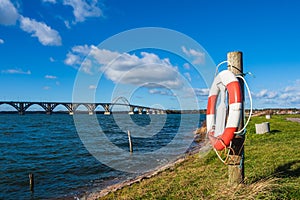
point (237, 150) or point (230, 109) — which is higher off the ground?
point (230, 109)

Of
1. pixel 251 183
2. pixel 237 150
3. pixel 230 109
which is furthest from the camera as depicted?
pixel 251 183

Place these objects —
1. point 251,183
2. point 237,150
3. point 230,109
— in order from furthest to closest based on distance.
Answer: point 251,183, point 237,150, point 230,109

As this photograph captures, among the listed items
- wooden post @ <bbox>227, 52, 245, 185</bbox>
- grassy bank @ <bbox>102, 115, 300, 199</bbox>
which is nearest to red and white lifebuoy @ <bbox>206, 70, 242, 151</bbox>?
wooden post @ <bbox>227, 52, 245, 185</bbox>

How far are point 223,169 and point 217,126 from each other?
9.56 ft

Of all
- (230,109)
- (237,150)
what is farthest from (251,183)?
(230,109)

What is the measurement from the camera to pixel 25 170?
47.0 ft

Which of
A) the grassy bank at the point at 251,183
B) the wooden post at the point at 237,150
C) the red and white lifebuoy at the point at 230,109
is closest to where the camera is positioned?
the grassy bank at the point at 251,183

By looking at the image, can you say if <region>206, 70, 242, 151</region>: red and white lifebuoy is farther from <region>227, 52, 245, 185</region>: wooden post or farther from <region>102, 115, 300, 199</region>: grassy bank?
<region>102, 115, 300, 199</region>: grassy bank

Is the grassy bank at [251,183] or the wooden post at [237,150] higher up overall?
the wooden post at [237,150]

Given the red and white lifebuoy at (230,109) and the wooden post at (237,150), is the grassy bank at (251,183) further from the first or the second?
the red and white lifebuoy at (230,109)

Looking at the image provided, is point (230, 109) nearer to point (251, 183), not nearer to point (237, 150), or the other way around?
point (237, 150)

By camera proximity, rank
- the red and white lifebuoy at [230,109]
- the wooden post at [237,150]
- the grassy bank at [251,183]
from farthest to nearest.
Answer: the wooden post at [237,150] < the red and white lifebuoy at [230,109] < the grassy bank at [251,183]

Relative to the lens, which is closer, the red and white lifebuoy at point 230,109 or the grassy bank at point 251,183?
the grassy bank at point 251,183

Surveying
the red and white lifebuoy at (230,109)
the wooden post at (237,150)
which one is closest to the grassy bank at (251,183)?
the wooden post at (237,150)
